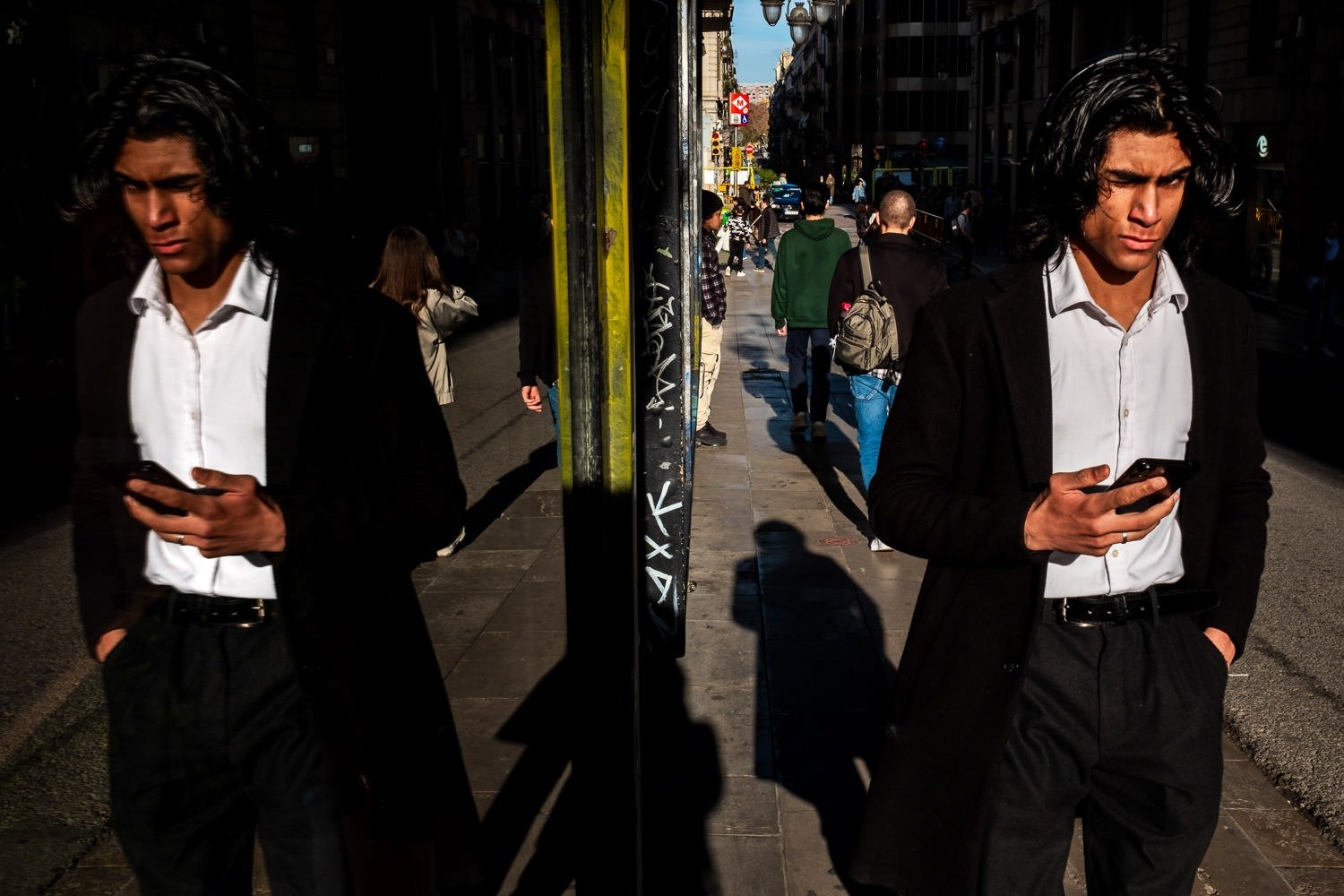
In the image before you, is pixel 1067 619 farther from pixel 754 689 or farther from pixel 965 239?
pixel 965 239

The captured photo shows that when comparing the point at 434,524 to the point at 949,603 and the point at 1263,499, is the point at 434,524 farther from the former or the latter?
the point at 1263,499

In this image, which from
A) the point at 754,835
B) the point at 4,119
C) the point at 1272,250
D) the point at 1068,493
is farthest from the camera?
the point at 1272,250

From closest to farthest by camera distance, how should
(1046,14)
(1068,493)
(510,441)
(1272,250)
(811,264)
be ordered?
1. (1068,493)
2. (811,264)
3. (510,441)
4. (1272,250)
5. (1046,14)

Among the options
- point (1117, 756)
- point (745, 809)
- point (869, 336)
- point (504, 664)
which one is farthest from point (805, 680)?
point (1117, 756)

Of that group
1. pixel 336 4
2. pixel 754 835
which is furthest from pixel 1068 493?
pixel 336 4

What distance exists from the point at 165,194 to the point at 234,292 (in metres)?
0.18

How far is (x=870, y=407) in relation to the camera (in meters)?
7.06

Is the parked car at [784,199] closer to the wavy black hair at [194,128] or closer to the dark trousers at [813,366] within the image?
the dark trousers at [813,366]

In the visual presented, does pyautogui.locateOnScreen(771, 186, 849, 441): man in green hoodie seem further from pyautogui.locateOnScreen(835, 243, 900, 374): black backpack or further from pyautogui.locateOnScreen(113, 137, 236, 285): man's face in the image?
pyautogui.locateOnScreen(113, 137, 236, 285): man's face

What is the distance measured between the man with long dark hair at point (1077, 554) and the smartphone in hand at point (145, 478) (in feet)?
3.83

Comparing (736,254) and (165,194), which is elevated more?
(165,194)

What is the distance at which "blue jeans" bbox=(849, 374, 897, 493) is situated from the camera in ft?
22.9

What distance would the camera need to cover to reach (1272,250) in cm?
2212

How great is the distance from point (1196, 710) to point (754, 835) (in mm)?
1894
